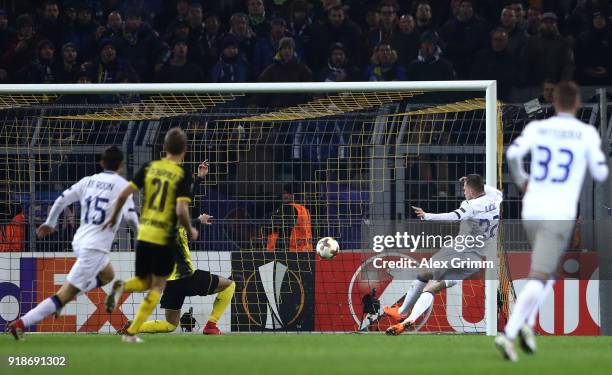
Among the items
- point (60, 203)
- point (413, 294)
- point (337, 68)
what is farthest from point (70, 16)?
point (60, 203)

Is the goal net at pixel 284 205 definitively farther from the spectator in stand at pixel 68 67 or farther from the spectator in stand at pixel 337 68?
the spectator in stand at pixel 68 67

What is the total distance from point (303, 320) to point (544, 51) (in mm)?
5498

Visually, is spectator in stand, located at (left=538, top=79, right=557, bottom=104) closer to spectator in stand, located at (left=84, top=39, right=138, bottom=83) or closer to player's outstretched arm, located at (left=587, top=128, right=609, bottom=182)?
spectator in stand, located at (left=84, top=39, right=138, bottom=83)

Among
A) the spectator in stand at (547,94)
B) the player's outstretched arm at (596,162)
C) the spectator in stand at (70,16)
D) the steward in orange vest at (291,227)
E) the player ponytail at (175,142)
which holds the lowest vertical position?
the steward in orange vest at (291,227)

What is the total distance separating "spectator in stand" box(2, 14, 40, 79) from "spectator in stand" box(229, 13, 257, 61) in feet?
10.0

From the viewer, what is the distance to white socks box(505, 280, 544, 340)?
29.5ft

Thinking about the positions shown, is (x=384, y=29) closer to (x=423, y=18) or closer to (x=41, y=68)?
(x=423, y=18)

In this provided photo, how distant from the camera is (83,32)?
62.4 ft

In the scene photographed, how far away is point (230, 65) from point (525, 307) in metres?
9.51

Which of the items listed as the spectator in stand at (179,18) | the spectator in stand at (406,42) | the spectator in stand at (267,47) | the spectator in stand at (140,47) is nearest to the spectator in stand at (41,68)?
the spectator in stand at (140,47)

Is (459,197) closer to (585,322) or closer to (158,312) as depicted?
(585,322)

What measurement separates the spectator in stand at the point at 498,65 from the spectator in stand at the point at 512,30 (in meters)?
0.18

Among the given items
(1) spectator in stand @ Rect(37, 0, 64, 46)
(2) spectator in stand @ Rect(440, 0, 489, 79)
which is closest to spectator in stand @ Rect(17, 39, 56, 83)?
(1) spectator in stand @ Rect(37, 0, 64, 46)

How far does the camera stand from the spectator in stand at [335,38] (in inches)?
711
